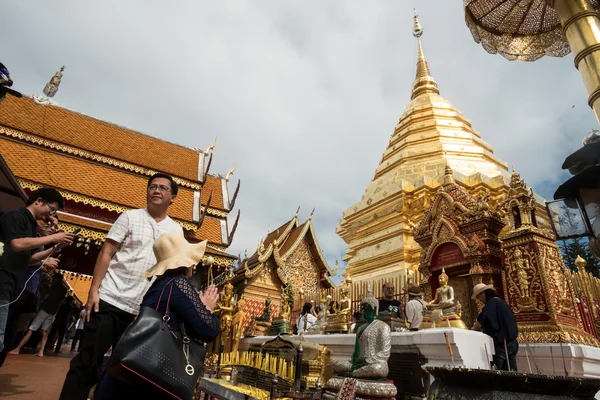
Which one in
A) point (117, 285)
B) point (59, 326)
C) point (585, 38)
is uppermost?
point (585, 38)

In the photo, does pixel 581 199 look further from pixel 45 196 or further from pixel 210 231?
pixel 210 231

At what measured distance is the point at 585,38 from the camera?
2369 mm

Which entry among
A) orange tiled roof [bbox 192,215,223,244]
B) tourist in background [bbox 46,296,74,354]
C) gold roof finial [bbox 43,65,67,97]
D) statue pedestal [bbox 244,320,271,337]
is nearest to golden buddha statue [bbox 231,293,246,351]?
statue pedestal [bbox 244,320,271,337]

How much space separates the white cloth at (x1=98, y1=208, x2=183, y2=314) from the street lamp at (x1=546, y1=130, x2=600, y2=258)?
2.39 metres

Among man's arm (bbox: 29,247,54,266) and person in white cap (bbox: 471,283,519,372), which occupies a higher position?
man's arm (bbox: 29,247,54,266)

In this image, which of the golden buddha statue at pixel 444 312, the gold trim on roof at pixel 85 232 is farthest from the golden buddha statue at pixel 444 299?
the gold trim on roof at pixel 85 232

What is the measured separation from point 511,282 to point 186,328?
4163 millimetres

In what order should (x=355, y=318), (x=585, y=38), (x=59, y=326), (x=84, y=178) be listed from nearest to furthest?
(x=585, y=38)
(x=355, y=318)
(x=84, y=178)
(x=59, y=326)

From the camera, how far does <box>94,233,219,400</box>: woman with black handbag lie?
4.58ft

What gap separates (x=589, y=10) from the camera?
2.44 metres

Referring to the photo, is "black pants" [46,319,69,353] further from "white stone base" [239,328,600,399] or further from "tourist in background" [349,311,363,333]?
"white stone base" [239,328,600,399]

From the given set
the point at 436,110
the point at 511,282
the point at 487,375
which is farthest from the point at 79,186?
the point at 436,110

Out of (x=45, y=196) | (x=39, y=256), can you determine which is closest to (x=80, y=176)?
(x=39, y=256)

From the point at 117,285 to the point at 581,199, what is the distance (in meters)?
2.84
